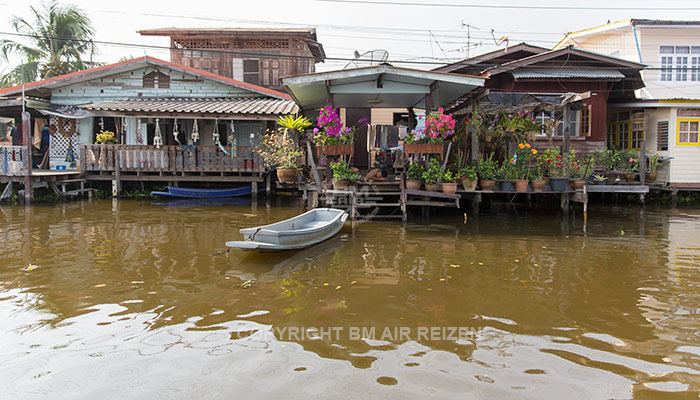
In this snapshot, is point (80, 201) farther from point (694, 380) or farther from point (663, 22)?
point (663, 22)

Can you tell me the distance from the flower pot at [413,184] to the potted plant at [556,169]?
3.47m

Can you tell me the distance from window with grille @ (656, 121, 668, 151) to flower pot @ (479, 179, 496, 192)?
9.61 m

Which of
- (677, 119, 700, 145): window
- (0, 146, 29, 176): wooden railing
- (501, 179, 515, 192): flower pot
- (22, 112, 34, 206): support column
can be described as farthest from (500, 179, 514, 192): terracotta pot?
(0, 146, 29, 176): wooden railing

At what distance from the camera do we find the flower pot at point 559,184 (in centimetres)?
1222

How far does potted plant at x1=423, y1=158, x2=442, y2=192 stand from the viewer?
11852 mm

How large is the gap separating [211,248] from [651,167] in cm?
1527

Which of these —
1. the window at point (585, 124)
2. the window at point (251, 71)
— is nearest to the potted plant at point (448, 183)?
the window at point (585, 124)

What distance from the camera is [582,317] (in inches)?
212

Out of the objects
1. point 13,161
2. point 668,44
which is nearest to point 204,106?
point 13,161

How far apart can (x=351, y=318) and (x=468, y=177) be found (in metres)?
7.43

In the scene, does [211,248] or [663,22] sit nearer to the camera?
[211,248]

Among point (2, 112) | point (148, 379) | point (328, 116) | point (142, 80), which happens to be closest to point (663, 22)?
point (328, 116)

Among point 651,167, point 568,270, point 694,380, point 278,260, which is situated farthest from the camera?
point 651,167

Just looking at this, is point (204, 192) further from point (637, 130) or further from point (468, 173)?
point (637, 130)
